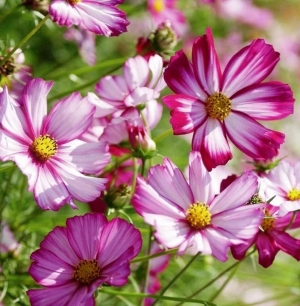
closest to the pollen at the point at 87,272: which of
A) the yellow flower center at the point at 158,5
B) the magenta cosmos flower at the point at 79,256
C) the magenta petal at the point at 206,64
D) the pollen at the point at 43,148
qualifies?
the magenta cosmos flower at the point at 79,256

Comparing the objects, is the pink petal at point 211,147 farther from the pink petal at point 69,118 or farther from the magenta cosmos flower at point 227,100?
the pink petal at point 69,118

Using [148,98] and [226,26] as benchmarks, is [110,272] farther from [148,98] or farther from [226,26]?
[226,26]

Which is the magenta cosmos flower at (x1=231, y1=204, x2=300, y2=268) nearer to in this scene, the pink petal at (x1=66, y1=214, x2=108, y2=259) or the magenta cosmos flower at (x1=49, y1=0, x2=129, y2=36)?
the pink petal at (x1=66, y1=214, x2=108, y2=259)

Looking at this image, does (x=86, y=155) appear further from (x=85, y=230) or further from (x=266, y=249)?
(x=266, y=249)

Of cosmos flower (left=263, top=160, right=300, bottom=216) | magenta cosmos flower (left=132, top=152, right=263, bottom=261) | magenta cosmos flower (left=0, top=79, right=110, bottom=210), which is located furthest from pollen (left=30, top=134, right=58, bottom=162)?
cosmos flower (left=263, top=160, right=300, bottom=216)

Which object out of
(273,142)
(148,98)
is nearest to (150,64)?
(148,98)

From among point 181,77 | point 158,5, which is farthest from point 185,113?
point 158,5
